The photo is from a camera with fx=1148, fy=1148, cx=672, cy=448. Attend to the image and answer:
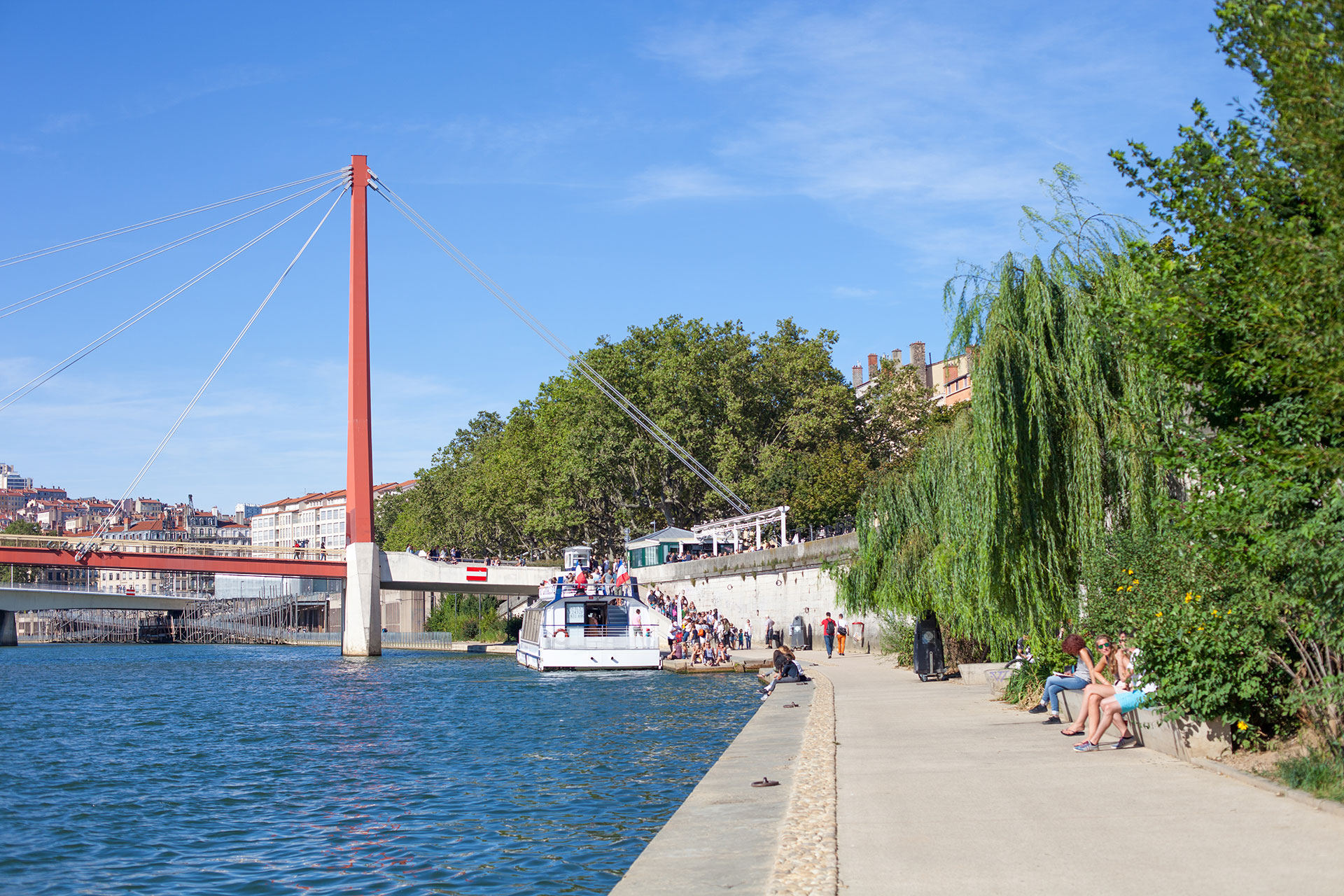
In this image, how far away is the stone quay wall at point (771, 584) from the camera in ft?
135

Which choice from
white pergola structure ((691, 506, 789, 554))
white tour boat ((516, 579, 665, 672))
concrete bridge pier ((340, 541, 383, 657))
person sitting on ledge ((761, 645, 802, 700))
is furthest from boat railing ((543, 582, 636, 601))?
concrete bridge pier ((340, 541, 383, 657))

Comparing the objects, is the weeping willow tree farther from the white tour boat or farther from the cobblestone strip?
the white tour boat

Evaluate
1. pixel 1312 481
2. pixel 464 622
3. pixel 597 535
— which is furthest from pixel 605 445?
pixel 1312 481

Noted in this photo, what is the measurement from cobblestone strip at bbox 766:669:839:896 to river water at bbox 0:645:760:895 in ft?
5.67

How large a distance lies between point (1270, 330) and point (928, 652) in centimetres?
1641

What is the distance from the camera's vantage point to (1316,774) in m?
8.20

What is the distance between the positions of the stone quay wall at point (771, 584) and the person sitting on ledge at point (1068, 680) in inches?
690

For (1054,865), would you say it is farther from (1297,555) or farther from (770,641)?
(770,641)

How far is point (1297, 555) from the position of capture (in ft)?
24.6

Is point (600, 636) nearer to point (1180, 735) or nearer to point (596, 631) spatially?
point (596, 631)

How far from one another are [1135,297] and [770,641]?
38.1 metres

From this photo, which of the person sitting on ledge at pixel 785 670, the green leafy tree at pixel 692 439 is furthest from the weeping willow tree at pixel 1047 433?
the green leafy tree at pixel 692 439

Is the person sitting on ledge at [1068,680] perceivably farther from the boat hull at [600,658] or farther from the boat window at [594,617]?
the boat window at [594,617]

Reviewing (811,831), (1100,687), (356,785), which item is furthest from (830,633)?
(811,831)
